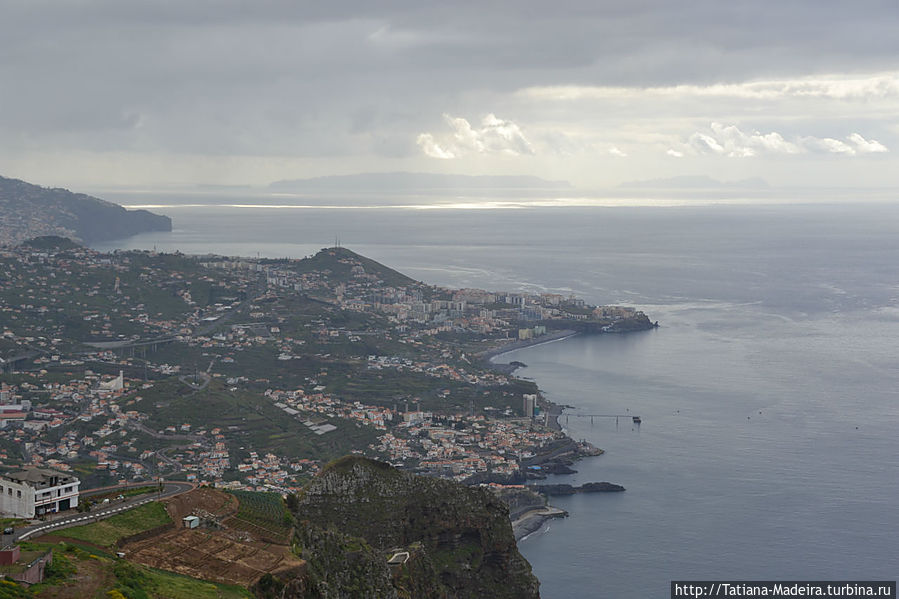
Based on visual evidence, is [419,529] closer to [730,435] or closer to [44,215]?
[730,435]

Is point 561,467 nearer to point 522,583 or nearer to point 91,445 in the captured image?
point 522,583

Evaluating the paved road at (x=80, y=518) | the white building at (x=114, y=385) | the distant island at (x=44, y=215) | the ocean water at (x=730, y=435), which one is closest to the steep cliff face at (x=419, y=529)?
the paved road at (x=80, y=518)

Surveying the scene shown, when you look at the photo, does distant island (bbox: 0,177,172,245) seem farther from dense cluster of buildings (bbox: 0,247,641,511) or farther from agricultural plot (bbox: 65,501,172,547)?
agricultural plot (bbox: 65,501,172,547)

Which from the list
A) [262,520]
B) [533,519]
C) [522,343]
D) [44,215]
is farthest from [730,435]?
[44,215]

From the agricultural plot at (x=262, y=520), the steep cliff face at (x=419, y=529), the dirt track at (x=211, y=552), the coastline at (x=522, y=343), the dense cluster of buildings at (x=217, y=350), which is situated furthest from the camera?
the coastline at (x=522, y=343)

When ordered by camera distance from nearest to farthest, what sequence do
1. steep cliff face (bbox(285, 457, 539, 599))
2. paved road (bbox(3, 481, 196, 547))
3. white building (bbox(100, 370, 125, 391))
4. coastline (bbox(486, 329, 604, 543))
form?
paved road (bbox(3, 481, 196, 547))
steep cliff face (bbox(285, 457, 539, 599))
coastline (bbox(486, 329, 604, 543))
white building (bbox(100, 370, 125, 391))

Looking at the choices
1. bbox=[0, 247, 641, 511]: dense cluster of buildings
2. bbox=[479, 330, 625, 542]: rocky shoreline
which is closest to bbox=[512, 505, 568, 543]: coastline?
bbox=[479, 330, 625, 542]: rocky shoreline

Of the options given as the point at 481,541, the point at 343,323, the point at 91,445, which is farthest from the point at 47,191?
the point at 481,541

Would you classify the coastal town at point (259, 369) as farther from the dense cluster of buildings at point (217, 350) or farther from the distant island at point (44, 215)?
the distant island at point (44, 215)
